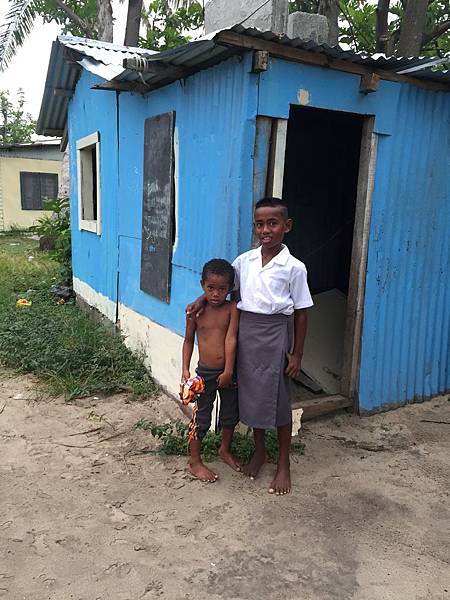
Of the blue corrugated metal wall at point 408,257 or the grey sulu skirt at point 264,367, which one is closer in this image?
the grey sulu skirt at point 264,367

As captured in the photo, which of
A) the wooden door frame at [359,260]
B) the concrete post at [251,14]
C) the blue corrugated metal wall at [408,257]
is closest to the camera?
the wooden door frame at [359,260]

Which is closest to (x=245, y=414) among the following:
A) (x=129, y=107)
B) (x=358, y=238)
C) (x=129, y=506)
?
(x=129, y=506)

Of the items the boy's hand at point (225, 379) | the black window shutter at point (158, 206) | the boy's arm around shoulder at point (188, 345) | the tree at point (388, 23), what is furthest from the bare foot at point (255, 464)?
the tree at point (388, 23)

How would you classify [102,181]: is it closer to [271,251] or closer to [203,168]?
[203,168]

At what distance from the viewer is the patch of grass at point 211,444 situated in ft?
11.3

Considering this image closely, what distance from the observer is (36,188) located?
18.4 m

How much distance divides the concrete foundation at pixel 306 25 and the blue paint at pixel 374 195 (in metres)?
1.06

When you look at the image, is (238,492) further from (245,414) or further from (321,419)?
(321,419)

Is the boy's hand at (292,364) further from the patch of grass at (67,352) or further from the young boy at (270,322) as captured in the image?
the patch of grass at (67,352)

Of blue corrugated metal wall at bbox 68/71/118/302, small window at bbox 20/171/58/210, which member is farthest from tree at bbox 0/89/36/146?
blue corrugated metal wall at bbox 68/71/118/302

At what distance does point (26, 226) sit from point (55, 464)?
54.7ft

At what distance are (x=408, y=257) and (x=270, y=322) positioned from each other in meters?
1.76

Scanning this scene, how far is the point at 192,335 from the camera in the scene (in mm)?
3180

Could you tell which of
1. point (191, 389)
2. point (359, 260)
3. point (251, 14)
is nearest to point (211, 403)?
point (191, 389)
